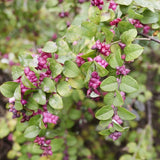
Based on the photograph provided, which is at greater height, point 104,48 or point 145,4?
point 145,4

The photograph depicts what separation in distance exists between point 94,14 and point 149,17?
0.24m

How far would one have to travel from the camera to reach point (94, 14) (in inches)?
31.7

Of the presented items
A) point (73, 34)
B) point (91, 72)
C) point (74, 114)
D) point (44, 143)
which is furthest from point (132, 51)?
point (74, 114)

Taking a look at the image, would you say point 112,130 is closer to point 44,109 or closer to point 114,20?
point 44,109

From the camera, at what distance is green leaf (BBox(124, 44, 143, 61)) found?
68 centimetres

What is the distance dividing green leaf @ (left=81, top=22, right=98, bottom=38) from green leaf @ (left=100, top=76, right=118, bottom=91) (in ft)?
0.74

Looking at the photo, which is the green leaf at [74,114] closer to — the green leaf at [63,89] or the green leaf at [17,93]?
the green leaf at [63,89]

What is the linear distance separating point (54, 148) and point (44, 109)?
0.26 m

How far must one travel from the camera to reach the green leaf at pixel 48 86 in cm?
73

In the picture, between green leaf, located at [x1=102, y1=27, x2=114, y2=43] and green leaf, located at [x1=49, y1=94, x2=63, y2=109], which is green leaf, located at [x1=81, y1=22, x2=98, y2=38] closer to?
green leaf, located at [x1=102, y1=27, x2=114, y2=43]

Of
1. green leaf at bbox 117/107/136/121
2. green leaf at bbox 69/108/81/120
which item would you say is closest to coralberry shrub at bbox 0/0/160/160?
green leaf at bbox 117/107/136/121

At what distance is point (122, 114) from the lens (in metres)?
0.72

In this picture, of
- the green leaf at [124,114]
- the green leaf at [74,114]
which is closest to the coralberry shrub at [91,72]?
the green leaf at [124,114]

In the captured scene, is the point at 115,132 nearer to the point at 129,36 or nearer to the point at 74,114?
the point at 129,36
